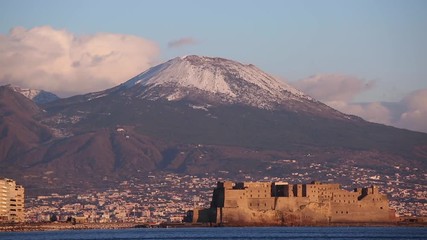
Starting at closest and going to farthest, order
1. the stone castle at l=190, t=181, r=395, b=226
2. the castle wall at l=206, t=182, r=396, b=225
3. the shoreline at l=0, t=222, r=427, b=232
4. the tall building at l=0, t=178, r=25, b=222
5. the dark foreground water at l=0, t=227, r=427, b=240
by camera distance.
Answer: the dark foreground water at l=0, t=227, r=427, b=240
the castle wall at l=206, t=182, r=396, b=225
the stone castle at l=190, t=181, r=395, b=226
the shoreline at l=0, t=222, r=427, b=232
the tall building at l=0, t=178, r=25, b=222

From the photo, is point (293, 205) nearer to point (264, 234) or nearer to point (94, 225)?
point (264, 234)

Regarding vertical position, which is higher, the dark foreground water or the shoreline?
the shoreline

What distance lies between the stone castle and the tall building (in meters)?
25.8

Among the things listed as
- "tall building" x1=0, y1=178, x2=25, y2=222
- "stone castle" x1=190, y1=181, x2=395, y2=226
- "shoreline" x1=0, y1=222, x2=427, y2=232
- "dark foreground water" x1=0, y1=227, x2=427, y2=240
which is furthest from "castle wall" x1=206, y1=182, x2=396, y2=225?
"tall building" x1=0, y1=178, x2=25, y2=222

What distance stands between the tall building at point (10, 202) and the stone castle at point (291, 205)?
25784 mm

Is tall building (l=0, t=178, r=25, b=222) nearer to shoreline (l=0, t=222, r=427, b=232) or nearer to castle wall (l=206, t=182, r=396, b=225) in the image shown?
shoreline (l=0, t=222, r=427, b=232)

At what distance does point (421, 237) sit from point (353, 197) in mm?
28322

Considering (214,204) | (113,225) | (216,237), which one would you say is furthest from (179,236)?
(113,225)

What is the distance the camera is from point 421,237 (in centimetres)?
11550

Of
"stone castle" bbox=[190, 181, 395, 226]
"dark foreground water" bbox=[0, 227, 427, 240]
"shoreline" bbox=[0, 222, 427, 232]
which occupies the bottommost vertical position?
"dark foreground water" bbox=[0, 227, 427, 240]

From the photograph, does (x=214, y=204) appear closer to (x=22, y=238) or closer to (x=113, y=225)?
(x=113, y=225)

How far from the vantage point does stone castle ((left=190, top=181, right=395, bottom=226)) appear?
461 feet

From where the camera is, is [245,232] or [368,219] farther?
[368,219]

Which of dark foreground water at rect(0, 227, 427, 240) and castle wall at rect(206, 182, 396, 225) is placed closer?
dark foreground water at rect(0, 227, 427, 240)
